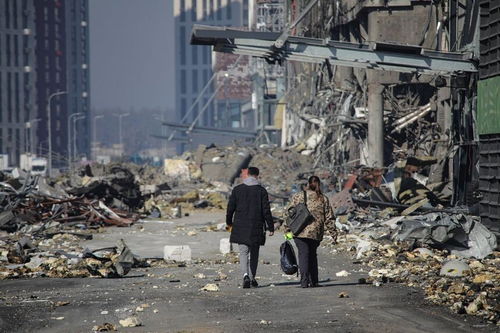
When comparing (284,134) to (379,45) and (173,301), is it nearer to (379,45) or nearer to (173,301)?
(379,45)

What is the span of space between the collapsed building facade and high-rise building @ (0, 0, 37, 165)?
254 ft

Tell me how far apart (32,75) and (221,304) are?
148 metres

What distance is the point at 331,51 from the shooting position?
81.3ft

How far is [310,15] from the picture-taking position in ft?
206

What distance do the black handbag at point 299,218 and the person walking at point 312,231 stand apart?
0.06m

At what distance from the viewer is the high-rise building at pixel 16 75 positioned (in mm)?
145000

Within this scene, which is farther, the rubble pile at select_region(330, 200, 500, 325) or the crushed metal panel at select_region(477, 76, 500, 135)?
the crushed metal panel at select_region(477, 76, 500, 135)

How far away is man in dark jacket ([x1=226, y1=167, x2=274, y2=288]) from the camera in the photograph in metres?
14.0

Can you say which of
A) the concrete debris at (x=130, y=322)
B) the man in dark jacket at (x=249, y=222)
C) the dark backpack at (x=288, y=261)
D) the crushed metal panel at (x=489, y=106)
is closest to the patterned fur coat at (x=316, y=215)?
the man in dark jacket at (x=249, y=222)

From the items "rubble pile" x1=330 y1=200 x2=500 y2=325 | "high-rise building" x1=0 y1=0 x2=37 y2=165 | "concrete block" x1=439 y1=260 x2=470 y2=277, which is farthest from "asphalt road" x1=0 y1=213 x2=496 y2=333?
"high-rise building" x1=0 y1=0 x2=37 y2=165

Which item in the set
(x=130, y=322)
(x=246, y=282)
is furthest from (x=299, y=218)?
(x=130, y=322)

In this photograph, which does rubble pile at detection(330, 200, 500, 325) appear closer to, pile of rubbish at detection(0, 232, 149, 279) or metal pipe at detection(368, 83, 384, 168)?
pile of rubbish at detection(0, 232, 149, 279)

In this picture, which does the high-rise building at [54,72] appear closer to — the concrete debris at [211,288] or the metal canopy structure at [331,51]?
the metal canopy structure at [331,51]

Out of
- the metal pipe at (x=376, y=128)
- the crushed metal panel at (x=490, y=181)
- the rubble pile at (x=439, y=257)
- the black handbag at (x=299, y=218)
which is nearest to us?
the rubble pile at (x=439, y=257)
